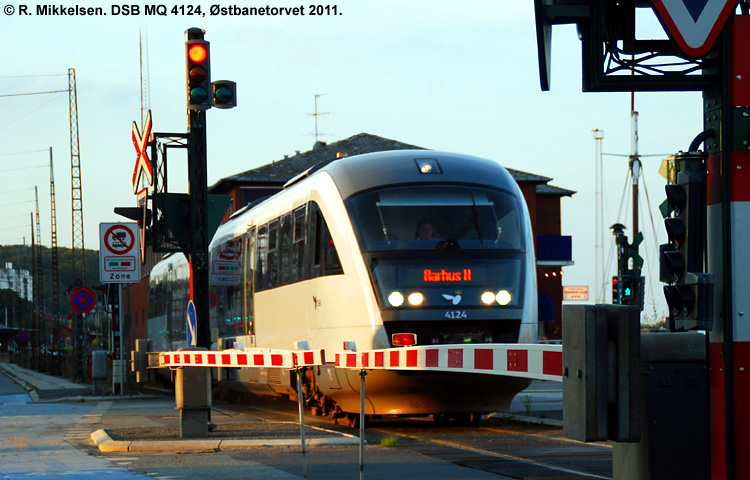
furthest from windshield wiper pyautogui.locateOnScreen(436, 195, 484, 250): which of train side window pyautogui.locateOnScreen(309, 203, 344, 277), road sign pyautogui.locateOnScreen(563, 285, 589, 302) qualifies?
road sign pyautogui.locateOnScreen(563, 285, 589, 302)

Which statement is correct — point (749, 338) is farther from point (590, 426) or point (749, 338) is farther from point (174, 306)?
point (174, 306)

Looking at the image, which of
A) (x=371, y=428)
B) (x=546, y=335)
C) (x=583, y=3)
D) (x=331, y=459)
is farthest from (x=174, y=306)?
(x=546, y=335)

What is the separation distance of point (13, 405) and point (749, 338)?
849 inches

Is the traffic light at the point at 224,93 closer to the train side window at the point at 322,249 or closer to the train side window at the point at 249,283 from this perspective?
the train side window at the point at 322,249

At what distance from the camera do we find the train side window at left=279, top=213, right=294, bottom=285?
17516 millimetres

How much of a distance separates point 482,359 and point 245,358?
20.3 feet

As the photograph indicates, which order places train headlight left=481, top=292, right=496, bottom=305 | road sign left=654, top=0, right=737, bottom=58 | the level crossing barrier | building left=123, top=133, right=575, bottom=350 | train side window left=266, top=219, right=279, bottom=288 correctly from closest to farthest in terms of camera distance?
road sign left=654, top=0, right=737, bottom=58
the level crossing barrier
train headlight left=481, top=292, right=496, bottom=305
train side window left=266, top=219, right=279, bottom=288
building left=123, top=133, right=575, bottom=350

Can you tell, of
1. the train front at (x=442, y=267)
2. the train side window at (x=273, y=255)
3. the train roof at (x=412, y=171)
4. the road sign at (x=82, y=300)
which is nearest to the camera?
the train front at (x=442, y=267)

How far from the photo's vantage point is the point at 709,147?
17.9 ft

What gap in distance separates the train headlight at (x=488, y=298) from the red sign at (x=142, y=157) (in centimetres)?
462

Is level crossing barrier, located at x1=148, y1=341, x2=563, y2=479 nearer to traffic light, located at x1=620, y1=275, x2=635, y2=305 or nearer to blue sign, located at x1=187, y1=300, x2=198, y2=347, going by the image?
blue sign, located at x1=187, y1=300, x2=198, y2=347

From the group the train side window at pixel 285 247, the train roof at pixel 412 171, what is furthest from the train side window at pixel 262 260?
the train roof at pixel 412 171

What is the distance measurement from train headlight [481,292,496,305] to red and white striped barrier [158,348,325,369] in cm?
288

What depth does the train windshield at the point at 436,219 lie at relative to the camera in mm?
14930
